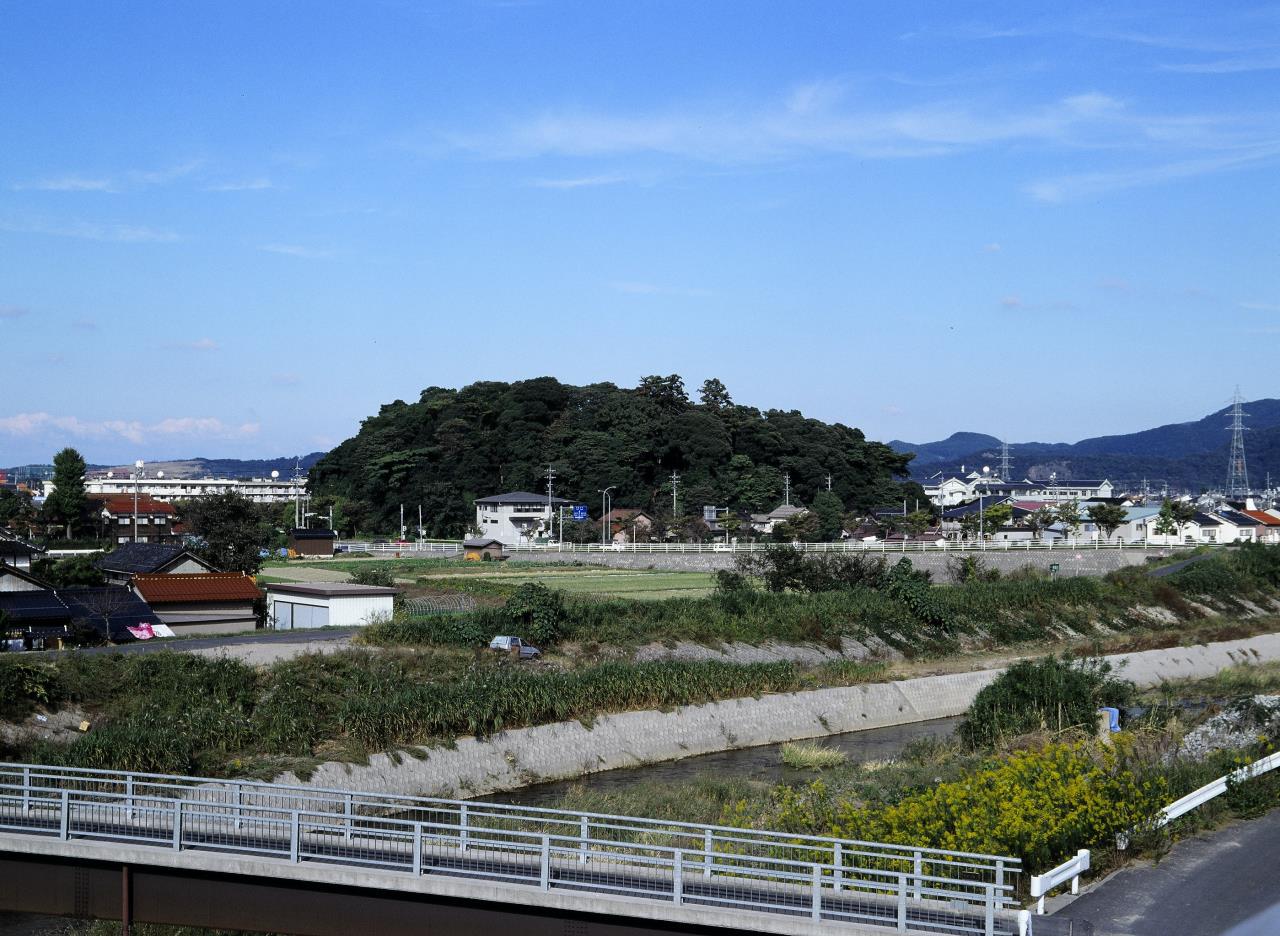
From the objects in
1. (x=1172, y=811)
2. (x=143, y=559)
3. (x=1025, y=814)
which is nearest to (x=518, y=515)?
(x=143, y=559)

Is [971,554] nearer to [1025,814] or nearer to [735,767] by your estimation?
[735,767]

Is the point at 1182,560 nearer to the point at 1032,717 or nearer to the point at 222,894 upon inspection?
the point at 1032,717

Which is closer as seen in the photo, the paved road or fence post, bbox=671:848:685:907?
fence post, bbox=671:848:685:907

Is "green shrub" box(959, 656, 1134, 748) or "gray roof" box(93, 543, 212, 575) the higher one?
"gray roof" box(93, 543, 212, 575)

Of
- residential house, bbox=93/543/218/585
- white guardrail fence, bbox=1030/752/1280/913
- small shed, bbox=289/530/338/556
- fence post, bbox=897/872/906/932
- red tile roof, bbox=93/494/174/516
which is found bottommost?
white guardrail fence, bbox=1030/752/1280/913

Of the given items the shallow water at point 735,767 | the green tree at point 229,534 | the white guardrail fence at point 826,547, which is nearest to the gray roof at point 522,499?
the white guardrail fence at point 826,547

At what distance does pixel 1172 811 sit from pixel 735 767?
16283mm

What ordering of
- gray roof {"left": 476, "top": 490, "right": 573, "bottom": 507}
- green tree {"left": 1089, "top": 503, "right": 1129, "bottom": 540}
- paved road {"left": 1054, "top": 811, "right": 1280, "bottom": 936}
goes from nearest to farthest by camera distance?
paved road {"left": 1054, "top": 811, "right": 1280, "bottom": 936} < green tree {"left": 1089, "top": 503, "right": 1129, "bottom": 540} < gray roof {"left": 476, "top": 490, "right": 573, "bottom": 507}

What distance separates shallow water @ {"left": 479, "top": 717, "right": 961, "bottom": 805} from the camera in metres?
31.2

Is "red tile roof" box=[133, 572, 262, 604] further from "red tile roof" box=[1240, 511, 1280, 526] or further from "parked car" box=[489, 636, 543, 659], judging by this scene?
"red tile roof" box=[1240, 511, 1280, 526]

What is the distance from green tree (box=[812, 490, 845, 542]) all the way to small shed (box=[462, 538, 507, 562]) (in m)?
28.0

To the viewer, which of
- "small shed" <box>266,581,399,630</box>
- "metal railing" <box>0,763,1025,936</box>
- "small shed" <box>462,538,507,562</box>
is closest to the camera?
"metal railing" <box>0,763,1025,936</box>

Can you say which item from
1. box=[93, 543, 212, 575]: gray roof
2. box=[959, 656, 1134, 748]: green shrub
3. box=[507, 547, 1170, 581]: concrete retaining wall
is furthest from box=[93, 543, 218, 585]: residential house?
box=[507, 547, 1170, 581]: concrete retaining wall

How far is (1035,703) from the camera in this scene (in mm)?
31250
